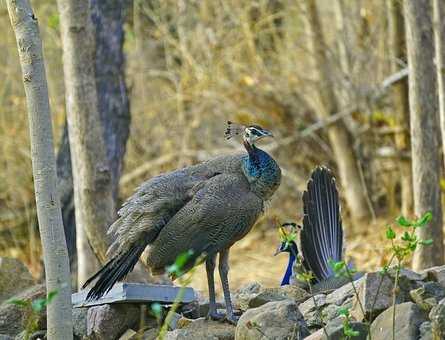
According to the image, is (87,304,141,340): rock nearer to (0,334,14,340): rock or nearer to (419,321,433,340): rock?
(0,334,14,340): rock

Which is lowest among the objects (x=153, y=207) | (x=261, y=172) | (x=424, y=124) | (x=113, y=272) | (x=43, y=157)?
(x=113, y=272)

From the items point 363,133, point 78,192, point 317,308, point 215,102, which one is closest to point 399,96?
point 363,133

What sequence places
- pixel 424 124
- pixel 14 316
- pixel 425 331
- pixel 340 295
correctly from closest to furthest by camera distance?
pixel 425 331 < pixel 340 295 < pixel 14 316 < pixel 424 124

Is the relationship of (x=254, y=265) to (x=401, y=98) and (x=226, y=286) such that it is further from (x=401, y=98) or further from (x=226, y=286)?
(x=226, y=286)

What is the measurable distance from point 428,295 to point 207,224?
148cm

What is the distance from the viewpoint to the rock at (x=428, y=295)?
5.32 meters

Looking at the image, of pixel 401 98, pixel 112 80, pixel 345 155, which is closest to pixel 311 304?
pixel 112 80

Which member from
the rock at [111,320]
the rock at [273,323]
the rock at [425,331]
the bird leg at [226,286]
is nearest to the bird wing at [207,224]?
the bird leg at [226,286]

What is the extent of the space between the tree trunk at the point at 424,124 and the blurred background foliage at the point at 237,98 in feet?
12.8

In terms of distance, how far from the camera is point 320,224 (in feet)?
24.8

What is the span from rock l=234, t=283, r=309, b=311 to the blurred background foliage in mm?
5072

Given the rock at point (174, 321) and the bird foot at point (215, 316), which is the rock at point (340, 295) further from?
the rock at point (174, 321)

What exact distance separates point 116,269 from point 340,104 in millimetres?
7649

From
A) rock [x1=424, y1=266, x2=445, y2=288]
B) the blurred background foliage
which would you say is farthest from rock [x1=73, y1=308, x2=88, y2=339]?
the blurred background foliage
